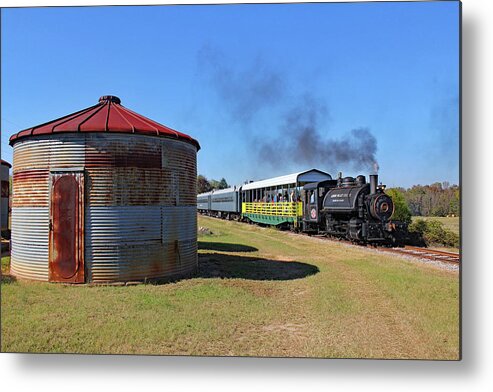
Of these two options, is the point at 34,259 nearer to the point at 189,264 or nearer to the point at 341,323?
the point at 189,264

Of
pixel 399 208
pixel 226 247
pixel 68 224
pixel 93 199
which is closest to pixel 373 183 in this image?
pixel 399 208

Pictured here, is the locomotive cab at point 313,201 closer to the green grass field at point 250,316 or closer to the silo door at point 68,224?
the green grass field at point 250,316

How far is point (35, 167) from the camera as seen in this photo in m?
8.45

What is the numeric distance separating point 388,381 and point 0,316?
6499 mm

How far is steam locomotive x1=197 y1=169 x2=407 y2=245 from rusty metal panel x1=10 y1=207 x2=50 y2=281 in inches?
434

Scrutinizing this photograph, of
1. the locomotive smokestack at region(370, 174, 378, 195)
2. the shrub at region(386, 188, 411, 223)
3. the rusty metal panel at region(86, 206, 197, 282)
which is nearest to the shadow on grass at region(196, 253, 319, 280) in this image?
the rusty metal panel at region(86, 206, 197, 282)

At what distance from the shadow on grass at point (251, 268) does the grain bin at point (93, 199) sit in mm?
1753

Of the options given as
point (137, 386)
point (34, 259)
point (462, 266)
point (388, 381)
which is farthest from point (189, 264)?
point (462, 266)

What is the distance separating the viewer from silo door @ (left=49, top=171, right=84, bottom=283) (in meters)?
8.15

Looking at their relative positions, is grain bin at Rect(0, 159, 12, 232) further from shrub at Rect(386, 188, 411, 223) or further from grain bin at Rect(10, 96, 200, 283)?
shrub at Rect(386, 188, 411, 223)

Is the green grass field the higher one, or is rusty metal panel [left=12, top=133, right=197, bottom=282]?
rusty metal panel [left=12, top=133, right=197, bottom=282]

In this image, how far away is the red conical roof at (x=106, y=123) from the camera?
8.22 meters

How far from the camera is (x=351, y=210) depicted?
50.3 ft

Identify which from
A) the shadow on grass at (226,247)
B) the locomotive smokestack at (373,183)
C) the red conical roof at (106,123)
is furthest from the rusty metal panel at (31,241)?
the locomotive smokestack at (373,183)
